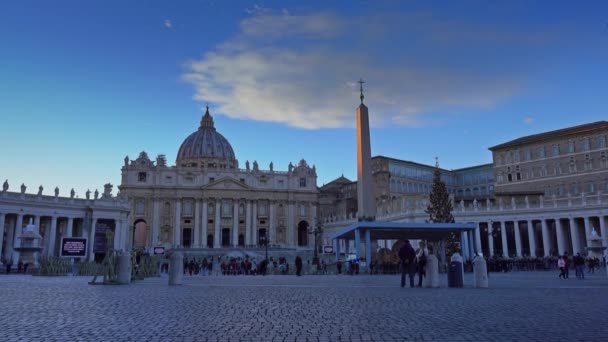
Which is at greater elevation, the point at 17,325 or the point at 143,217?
the point at 143,217

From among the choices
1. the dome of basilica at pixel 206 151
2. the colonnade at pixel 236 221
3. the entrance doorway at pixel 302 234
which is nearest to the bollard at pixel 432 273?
the colonnade at pixel 236 221

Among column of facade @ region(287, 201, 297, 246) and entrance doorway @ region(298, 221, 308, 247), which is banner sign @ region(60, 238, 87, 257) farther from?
entrance doorway @ region(298, 221, 308, 247)

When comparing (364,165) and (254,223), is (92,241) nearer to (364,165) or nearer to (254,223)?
(254,223)

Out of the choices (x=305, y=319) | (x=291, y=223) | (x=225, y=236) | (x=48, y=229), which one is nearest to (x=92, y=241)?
(x=48, y=229)

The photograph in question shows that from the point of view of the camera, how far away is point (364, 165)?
112ft

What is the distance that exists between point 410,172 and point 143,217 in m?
50.4

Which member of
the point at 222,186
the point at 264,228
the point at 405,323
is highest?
the point at 222,186

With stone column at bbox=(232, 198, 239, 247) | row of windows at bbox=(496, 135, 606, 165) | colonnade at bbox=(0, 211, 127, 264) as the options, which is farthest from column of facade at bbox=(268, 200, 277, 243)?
row of windows at bbox=(496, 135, 606, 165)

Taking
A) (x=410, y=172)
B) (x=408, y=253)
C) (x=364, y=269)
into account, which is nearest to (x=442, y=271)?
(x=364, y=269)

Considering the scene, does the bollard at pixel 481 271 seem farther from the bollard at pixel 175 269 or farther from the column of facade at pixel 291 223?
the column of facade at pixel 291 223

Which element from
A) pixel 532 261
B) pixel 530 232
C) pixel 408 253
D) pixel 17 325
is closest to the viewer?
pixel 17 325

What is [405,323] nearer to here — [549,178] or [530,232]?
[530,232]

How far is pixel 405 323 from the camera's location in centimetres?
810

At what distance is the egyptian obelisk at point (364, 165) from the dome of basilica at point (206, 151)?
85987mm
